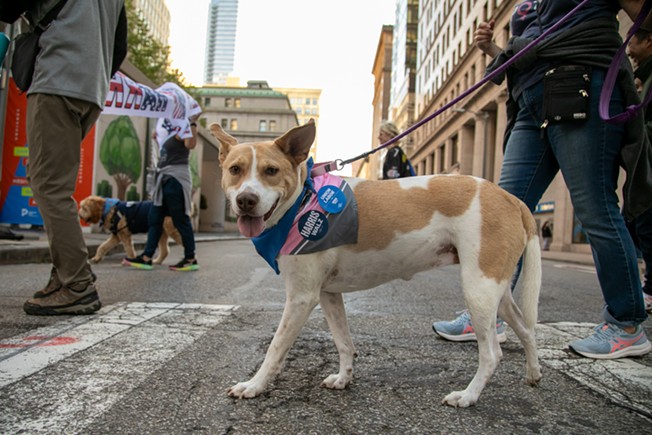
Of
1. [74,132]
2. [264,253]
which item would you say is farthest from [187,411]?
[74,132]

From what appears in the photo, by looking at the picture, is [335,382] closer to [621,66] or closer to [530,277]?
[530,277]

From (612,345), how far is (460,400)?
130 centimetres

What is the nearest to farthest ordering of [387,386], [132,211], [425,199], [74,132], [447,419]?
1. [447,419]
2. [387,386]
3. [425,199]
4. [74,132]
5. [132,211]

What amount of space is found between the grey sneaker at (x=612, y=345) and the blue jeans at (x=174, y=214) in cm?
565

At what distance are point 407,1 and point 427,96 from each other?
23972 millimetres

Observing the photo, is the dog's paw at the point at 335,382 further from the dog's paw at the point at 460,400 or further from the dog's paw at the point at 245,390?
the dog's paw at the point at 460,400

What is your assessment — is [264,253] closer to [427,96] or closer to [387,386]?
[387,386]

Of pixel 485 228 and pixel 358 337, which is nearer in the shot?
pixel 485 228

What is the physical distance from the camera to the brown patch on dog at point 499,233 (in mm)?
2137

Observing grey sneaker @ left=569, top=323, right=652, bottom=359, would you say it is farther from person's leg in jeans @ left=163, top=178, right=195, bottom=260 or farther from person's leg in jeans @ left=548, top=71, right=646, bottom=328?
person's leg in jeans @ left=163, top=178, right=195, bottom=260

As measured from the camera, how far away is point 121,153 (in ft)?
53.3

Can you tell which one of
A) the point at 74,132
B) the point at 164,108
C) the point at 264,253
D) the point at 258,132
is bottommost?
the point at 264,253

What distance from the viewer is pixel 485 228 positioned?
2184 millimetres

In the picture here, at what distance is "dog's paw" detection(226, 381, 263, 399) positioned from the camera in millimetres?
1958
